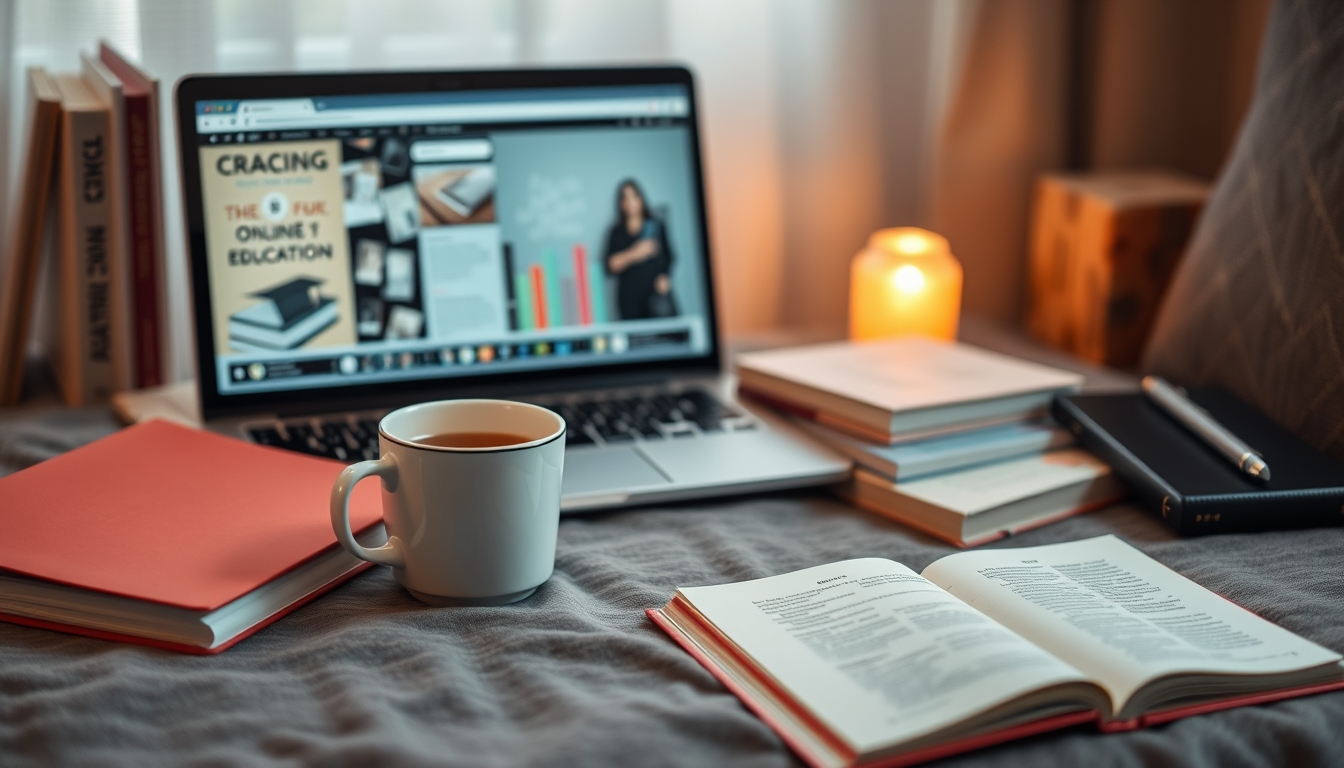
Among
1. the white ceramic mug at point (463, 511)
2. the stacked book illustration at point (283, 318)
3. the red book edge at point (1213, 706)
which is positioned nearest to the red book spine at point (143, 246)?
the stacked book illustration at point (283, 318)

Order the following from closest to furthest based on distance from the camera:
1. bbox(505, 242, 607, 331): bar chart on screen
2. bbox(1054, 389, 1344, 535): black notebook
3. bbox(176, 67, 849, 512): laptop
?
bbox(1054, 389, 1344, 535): black notebook < bbox(176, 67, 849, 512): laptop < bbox(505, 242, 607, 331): bar chart on screen

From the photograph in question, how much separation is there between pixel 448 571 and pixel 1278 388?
68cm

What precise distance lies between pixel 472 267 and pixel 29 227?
40 cm

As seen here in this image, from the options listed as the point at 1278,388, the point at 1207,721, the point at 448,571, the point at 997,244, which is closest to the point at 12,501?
the point at 448,571

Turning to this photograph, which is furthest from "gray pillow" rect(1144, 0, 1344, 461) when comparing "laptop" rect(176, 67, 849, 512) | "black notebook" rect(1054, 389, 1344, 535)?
"laptop" rect(176, 67, 849, 512)

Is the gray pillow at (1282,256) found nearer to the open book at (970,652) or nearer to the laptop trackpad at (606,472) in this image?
the open book at (970,652)

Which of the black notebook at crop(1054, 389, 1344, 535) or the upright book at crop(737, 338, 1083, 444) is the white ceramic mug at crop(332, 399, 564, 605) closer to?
the upright book at crop(737, 338, 1083, 444)

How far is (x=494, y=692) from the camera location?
24.2 inches

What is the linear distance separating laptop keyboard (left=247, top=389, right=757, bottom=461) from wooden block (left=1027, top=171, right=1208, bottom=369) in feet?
1.72

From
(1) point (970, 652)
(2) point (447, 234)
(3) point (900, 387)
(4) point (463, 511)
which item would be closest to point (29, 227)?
(2) point (447, 234)

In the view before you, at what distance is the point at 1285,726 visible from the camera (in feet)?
1.93

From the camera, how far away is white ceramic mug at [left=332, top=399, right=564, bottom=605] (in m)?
0.66

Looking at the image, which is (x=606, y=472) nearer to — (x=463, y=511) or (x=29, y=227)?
(x=463, y=511)

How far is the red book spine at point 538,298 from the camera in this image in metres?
1.07
